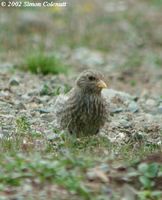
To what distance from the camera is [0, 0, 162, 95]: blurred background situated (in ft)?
46.7

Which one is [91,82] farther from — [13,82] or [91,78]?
[13,82]

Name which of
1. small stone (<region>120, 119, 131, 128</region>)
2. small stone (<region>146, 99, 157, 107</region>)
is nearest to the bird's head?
Answer: small stone (<region>120, 119, 131, 128</region>)

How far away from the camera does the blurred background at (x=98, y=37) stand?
46.7ft

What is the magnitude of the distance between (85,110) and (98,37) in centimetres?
768

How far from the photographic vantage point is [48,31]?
17.1m

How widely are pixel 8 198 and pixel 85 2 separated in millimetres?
13999

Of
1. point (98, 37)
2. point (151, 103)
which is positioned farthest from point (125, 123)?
point (98, 37)

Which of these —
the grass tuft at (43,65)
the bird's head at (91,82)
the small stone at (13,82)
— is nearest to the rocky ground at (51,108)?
the small stone at (13,82)

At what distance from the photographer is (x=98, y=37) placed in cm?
1672

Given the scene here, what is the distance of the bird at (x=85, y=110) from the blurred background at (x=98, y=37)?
3.49 m

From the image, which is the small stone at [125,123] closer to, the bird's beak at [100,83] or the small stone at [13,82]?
the bird's beak at [100,83]

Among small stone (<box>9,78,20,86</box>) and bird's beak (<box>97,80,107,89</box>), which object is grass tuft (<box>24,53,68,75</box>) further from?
bird's beak (<box>97,80,107,89</box>)

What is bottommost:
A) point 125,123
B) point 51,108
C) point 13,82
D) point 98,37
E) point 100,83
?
point 125,123

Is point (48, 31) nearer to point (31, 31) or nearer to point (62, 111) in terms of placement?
point (31, 31)
